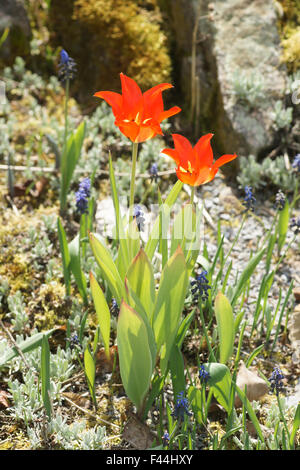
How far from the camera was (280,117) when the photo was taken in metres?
3.26

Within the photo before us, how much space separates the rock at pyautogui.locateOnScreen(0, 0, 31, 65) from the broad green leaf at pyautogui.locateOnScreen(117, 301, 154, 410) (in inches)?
112

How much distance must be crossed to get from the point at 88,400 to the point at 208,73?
2.40 m

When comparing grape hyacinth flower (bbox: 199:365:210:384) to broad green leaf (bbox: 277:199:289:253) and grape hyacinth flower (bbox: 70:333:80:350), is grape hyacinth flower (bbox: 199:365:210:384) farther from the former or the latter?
broad green leaf (bbox: 277:199:289:253)

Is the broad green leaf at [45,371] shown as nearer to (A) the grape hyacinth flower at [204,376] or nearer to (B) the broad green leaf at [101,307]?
(B) the broad green leaf at [101,307]

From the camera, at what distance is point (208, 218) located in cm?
303

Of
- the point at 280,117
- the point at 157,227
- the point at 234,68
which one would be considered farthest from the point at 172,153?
the point at 234,68

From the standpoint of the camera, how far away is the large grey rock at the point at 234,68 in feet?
10.9

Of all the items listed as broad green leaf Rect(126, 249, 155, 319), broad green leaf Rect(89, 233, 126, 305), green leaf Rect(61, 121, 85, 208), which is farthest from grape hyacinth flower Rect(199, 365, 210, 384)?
green leaf Rect(61, 121, 85, 208)

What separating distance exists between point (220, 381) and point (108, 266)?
0.60 meters

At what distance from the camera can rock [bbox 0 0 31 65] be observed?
385cm

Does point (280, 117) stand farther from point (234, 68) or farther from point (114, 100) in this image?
point (114, 100)

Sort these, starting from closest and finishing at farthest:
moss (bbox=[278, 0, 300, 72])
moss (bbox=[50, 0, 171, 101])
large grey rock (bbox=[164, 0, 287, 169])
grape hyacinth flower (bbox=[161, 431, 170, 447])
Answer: grape hyacinth flower (bbox=[161, 431, 170, 447])
large grey rock (bbox=[164, 0, 287, 169])
moss (bbox=[278, 0, 300, 72])
moss (bbox=[50, 0, 171, 101])

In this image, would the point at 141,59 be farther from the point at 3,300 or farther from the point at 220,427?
the point at 220,427
